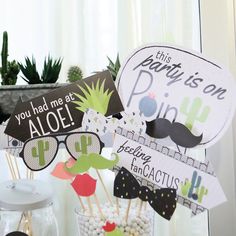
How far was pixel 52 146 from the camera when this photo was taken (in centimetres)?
58

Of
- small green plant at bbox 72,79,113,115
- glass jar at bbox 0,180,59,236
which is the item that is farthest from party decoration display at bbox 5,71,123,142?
glass jar at bbox 0,180,59,236

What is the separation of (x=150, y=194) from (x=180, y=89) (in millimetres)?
194

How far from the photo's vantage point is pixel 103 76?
607 millimetres

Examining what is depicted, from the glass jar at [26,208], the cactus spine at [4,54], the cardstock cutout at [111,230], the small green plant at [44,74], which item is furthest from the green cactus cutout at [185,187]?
the cactus spine at [4,54]

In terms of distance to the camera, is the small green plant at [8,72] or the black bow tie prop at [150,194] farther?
the small green plant at [8,72]

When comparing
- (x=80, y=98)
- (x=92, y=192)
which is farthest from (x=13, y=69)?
(x=92, y=192)

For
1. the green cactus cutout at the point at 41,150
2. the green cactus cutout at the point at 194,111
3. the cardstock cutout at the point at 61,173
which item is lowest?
the cardstock cutout at the point at 61,173

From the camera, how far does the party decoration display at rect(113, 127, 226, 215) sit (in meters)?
0.59

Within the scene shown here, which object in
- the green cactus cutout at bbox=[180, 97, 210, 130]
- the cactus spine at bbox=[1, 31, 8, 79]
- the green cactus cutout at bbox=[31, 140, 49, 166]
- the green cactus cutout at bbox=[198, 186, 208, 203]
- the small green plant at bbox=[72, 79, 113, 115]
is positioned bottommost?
the green cactus cutout at bbox=[198, 186, 208, 203]

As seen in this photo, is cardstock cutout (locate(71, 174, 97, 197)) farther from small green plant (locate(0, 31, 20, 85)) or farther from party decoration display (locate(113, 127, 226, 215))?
small green plant (locate(0, 31, 20, 85))

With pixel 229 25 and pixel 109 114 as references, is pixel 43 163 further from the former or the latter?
pixel 229 25

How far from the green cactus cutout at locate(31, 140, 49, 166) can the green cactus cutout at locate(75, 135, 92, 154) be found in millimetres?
52

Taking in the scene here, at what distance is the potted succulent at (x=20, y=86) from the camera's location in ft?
2.24

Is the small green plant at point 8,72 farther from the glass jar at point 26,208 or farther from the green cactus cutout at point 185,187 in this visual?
the green cactus cutout at point 185,187
